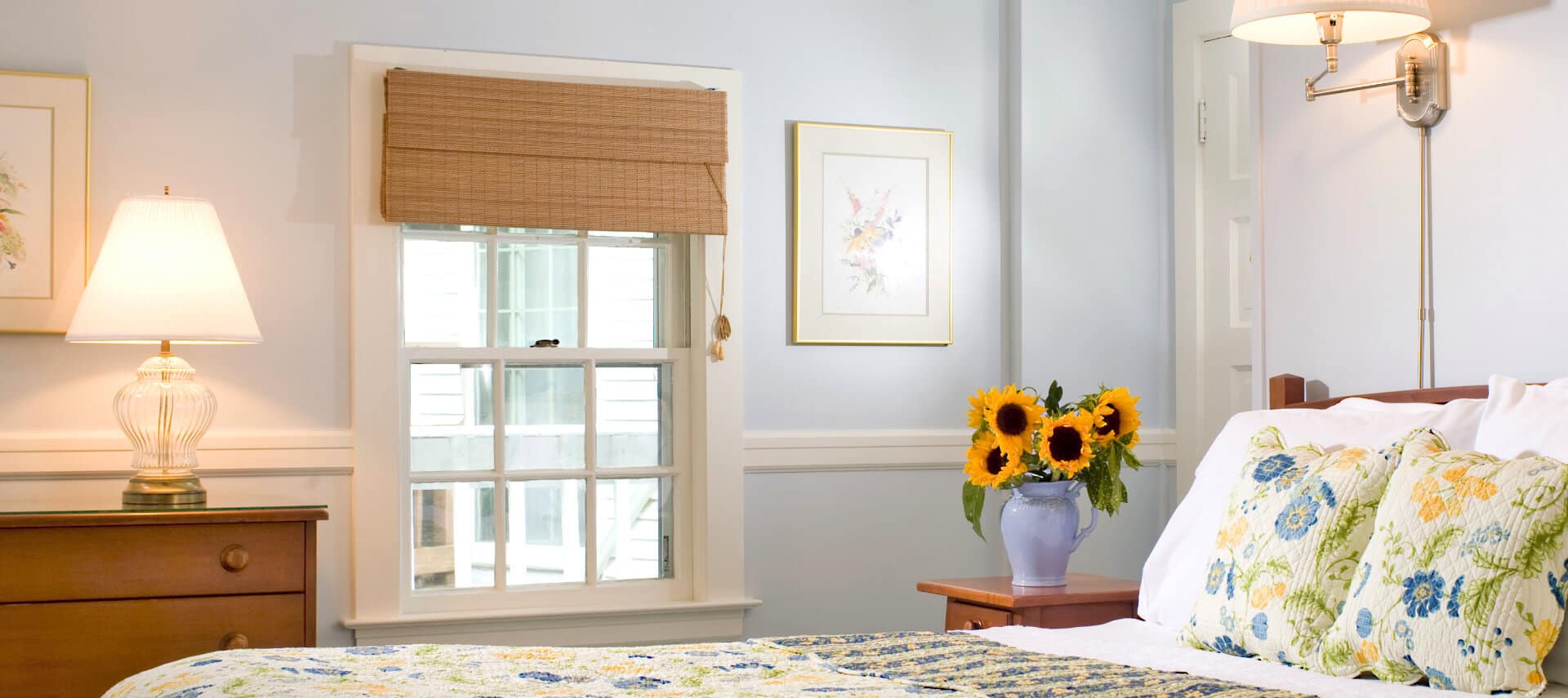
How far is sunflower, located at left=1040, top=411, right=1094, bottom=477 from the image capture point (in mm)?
2816

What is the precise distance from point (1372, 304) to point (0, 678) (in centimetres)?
277

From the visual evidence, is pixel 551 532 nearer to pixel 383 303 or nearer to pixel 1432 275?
pixel 383 303

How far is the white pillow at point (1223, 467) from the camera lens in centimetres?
229

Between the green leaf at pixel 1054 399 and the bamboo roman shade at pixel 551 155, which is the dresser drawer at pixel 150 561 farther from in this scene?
the green leaf at pixel 1054 399

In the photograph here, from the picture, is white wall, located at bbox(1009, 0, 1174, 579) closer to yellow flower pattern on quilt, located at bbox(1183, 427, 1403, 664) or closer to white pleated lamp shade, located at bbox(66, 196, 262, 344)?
yellow flower pattern on quilt, located at bbox(1183, 427, 1403, 664)

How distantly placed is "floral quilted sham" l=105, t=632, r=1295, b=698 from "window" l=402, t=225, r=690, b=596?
1.49 metres

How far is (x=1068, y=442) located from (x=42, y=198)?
2323 mm

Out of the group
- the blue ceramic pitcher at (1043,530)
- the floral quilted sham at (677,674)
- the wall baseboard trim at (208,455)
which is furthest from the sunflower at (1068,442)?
the wall baseboard trim at (208,455)

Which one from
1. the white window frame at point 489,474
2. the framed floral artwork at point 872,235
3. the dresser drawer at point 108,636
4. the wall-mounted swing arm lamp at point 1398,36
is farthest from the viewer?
the framed floral artwork at point 872,235

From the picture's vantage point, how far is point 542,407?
365 centimetres

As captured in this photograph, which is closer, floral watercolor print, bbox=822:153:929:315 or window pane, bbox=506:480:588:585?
window pane, bbox=506:480:588:585

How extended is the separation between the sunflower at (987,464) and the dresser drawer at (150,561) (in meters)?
1.41

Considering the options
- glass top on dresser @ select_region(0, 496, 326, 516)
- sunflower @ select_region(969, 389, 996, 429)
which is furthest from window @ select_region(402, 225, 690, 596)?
sunflower @ select_region(969, 389, 996, 429)

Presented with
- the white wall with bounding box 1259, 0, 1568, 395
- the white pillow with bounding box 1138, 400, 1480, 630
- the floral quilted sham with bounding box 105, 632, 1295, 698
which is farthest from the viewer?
the white wall with bounding box 1259, 0, 1568, 395
